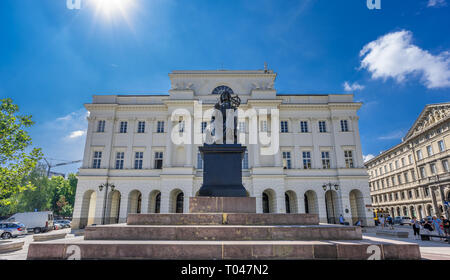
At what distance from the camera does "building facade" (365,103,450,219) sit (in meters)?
41.0

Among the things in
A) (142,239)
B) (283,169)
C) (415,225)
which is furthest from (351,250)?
(283,169)

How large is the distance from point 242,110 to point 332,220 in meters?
17.9

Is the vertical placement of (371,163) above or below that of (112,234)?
above

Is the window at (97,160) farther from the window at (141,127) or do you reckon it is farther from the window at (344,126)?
the window at (344,126)

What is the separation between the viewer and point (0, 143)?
1299 cm

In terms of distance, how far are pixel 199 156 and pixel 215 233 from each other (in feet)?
77.6

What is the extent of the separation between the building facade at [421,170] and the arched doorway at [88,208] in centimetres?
5454

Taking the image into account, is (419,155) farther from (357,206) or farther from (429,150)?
(357,206)

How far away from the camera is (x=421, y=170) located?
47125 mm

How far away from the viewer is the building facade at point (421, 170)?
41031mm

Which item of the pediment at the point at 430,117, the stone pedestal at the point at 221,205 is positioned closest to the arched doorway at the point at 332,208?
the stone pedestal at the point at 221,205

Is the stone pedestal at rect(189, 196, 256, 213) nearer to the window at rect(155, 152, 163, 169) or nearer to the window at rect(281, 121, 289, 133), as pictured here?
the window at rect(155, 152, 163, 169)

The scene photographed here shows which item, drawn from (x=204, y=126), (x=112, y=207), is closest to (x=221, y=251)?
(x=204, y=126)

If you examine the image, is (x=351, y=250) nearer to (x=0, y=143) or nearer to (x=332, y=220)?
(x=0, y=143)
